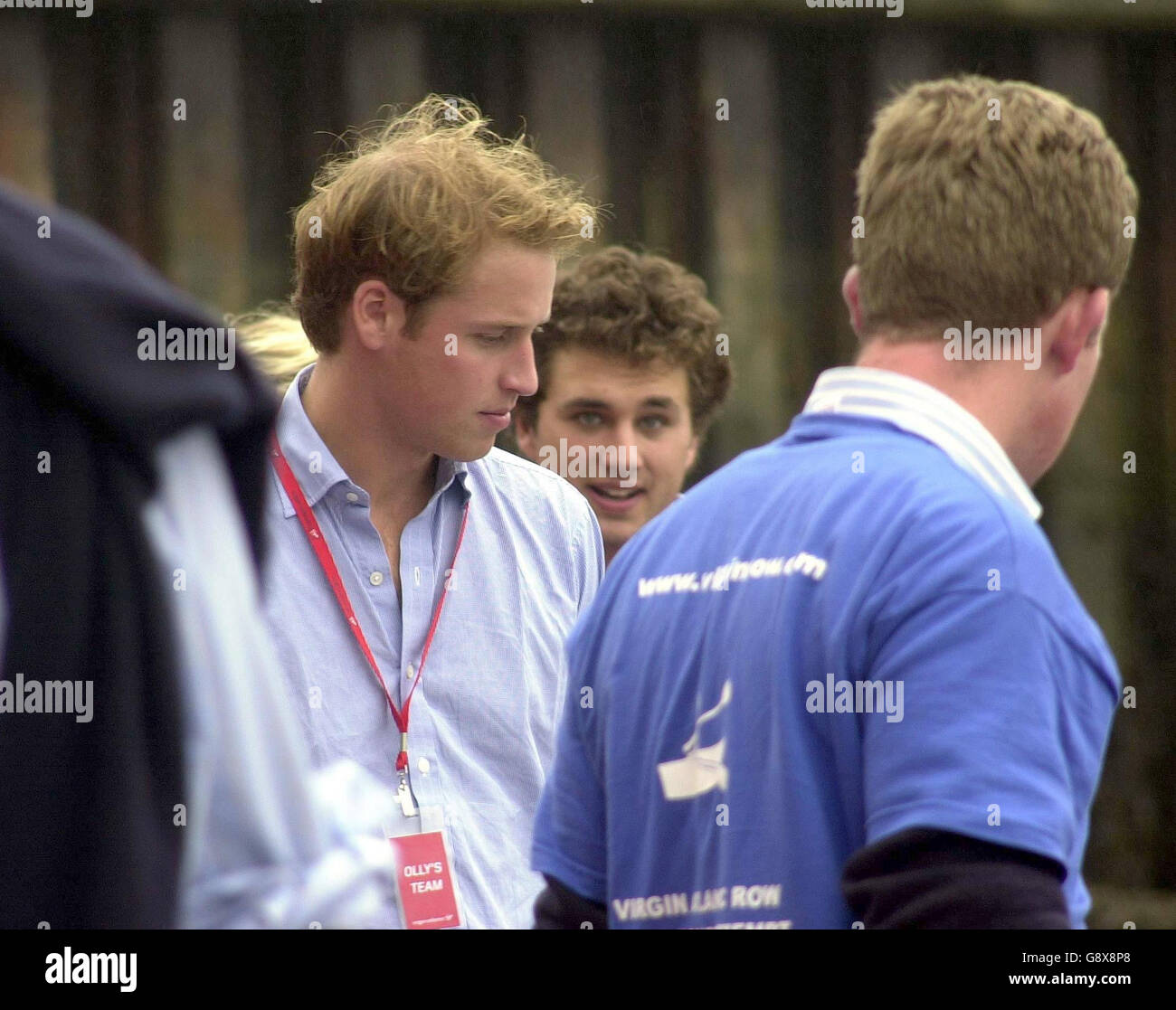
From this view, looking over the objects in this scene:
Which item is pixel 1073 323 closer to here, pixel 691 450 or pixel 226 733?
pixel 226 733

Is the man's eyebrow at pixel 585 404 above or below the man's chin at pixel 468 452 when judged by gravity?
above

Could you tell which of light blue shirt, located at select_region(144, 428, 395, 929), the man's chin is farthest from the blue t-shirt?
the man's chin

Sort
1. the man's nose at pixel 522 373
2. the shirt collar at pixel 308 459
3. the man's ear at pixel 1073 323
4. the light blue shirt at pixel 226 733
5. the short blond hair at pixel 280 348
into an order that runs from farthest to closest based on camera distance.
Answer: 1. the short blond hair at pixel 280 348
2. the man's nose at pixel 522 373
3. the shirt collar at pixel 308 459
4. the man's ear at pixel 1073 323
5. the light blue shirt at pixel 226 733

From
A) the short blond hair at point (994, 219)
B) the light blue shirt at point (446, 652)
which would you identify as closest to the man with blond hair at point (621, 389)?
the light blue shirt at point (446, 652)

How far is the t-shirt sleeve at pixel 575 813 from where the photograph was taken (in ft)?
6.26

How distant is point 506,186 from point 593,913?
61.7 inches

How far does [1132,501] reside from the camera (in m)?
4.85

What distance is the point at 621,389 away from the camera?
12.0 feet

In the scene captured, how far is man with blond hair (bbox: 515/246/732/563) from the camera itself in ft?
12.0

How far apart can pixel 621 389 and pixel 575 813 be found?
6.14 feet

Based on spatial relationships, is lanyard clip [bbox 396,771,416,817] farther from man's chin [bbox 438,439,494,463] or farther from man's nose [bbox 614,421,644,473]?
man's nose [bbox 614,421,644,473]

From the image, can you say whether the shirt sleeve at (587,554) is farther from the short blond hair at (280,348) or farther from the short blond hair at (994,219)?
the short blond hair at (994,219)

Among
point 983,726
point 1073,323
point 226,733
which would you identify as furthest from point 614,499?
point 226,733

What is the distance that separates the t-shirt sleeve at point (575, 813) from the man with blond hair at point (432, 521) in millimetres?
743
